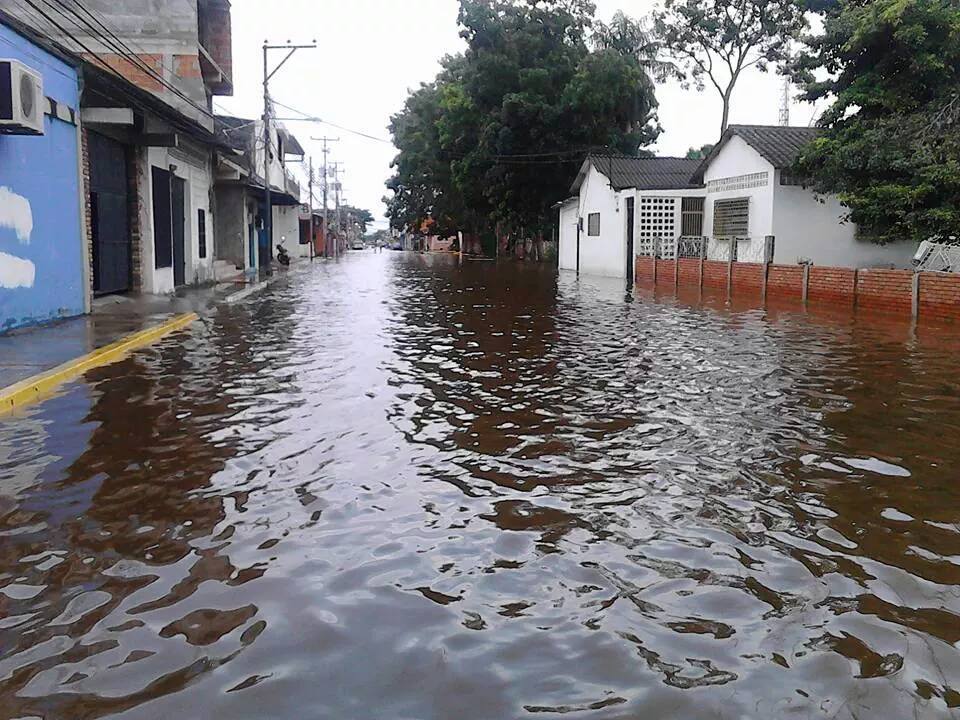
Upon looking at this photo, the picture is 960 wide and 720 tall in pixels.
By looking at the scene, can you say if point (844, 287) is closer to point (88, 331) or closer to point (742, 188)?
point (742, 188)

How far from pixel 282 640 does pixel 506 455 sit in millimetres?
3288

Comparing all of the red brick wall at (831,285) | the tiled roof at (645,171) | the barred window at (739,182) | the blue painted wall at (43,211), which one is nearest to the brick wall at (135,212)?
the blue painted wall at (43,211)

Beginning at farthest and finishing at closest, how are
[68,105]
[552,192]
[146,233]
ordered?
[552,192]
[146,233]
[68,105]

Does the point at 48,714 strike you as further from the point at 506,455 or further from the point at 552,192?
the point at 552,192

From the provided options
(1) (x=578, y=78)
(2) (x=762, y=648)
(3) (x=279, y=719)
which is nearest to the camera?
(3) (x=279, y=719)

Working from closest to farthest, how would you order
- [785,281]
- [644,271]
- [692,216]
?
1. [785,281]
2. [644,271]
3. [692,216]

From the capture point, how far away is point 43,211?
1443 centimetres

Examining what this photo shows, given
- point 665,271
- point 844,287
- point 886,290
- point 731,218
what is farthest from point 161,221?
point 731,218

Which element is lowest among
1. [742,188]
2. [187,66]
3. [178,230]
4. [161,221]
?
[178,230]

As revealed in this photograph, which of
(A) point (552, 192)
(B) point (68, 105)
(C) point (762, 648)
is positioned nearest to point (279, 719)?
(C) point (762, 648)

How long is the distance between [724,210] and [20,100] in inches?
908

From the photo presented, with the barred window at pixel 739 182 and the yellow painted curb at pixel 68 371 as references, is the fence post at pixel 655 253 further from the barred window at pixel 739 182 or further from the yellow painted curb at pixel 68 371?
the yellow painted curb at pixel 68 371

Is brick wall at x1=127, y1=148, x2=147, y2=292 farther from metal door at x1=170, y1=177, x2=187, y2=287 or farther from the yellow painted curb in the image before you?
the yellow painted curb

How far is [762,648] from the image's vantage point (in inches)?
150
